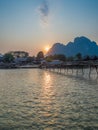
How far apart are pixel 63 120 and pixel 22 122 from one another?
2894 mm

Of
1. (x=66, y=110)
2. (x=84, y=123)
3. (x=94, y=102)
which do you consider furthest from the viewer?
(x=94, y=102)

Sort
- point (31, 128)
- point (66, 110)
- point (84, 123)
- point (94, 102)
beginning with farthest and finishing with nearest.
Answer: point (94, 102) → point (66, 110) → point (84, 123) → point (31, 128)

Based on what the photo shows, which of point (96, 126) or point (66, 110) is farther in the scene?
point (66, 110)

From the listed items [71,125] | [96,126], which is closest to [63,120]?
[71,125]

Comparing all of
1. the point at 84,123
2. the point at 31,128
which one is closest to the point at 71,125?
the point at 84,123

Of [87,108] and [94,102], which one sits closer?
[87,108]

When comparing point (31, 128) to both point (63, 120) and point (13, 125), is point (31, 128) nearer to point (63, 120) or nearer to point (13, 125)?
point (13, 125)

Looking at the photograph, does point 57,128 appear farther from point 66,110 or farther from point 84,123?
point 66,110

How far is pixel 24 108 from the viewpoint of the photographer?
23.2 metres

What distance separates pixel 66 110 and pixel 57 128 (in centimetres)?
561

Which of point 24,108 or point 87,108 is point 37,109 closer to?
point 24,108

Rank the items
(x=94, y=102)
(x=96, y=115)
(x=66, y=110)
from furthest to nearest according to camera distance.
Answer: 1. (x=94, y=102)
2. (x=66, y=110)
3. (x=96, y=115)

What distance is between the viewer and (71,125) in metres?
17.3

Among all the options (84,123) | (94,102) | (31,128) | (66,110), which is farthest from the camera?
(94,102)
